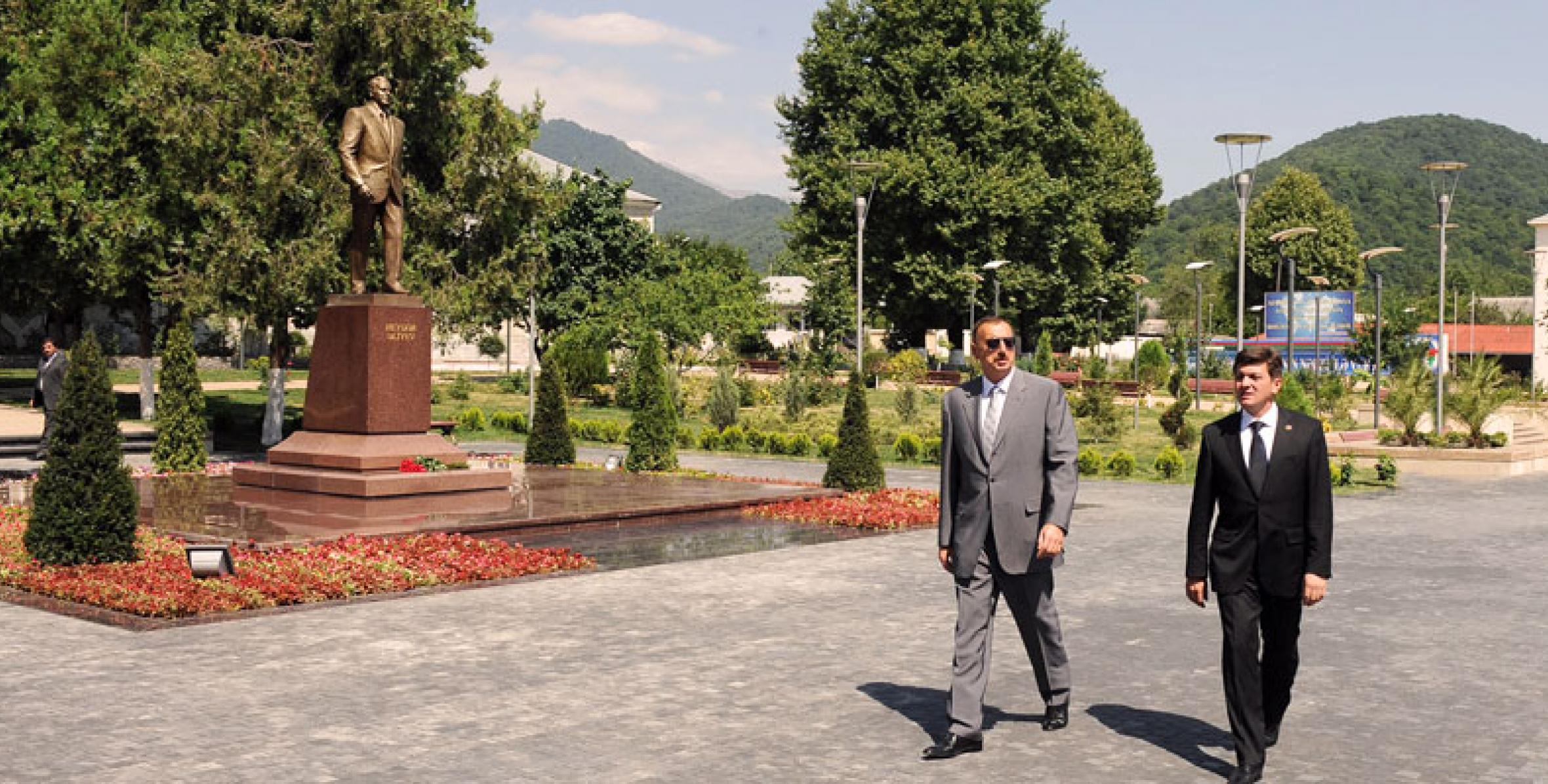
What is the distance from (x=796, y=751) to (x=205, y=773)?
8.78ft

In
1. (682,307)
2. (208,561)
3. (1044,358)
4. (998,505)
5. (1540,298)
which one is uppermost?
(1540,298)

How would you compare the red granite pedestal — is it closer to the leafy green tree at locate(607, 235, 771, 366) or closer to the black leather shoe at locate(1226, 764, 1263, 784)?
the black leather shoe at locate(1226, 764, 1263, 784)

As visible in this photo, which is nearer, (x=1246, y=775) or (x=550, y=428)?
(x=1246, y=775)

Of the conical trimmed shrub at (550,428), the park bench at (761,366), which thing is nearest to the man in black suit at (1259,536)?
the conical trimmed shrub at (550,428)

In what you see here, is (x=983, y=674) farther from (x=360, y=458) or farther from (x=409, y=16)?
(x=409, y=16)

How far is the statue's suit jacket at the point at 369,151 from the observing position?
719 inches

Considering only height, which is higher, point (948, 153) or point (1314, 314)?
point (948, 153)

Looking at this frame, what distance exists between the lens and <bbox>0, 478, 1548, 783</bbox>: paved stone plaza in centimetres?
685

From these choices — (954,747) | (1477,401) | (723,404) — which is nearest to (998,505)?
→ (954,747)

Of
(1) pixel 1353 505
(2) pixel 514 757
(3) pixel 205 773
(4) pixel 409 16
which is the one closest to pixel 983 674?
(2) pixel 514 757

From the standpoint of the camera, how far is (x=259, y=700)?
318 inches

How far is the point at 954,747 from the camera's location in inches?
272

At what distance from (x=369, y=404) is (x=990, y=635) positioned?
40.2 ft

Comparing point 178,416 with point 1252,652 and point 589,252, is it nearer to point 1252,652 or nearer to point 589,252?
point 1252,652
